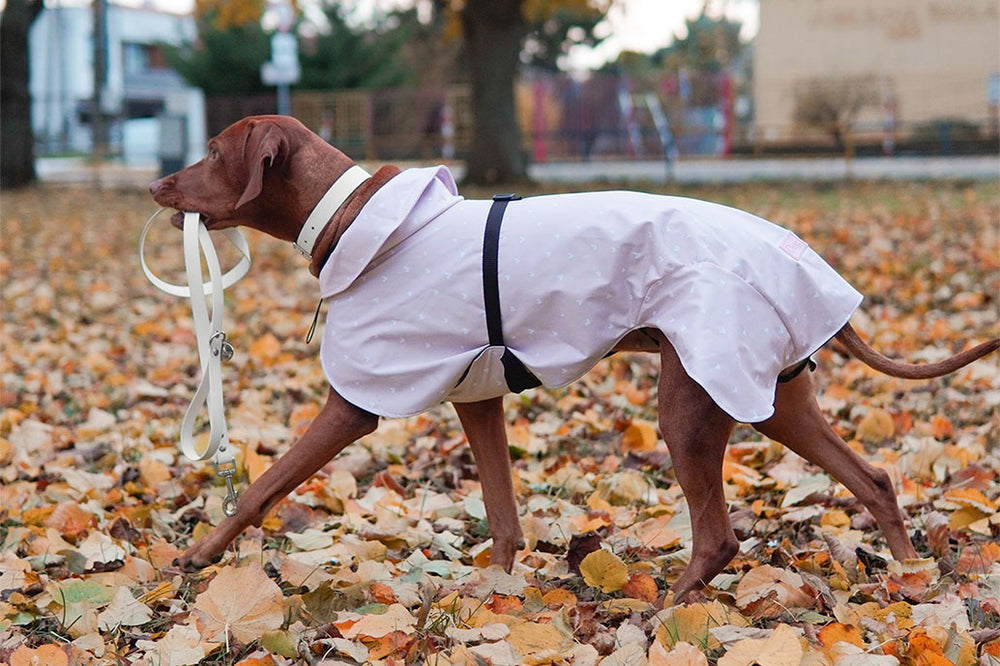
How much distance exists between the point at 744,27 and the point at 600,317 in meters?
64.1

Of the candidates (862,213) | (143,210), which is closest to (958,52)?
(862,213)

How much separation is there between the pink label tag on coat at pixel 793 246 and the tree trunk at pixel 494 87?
15.4m

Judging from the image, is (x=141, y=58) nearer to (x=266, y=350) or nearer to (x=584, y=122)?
(x=584, y=122)

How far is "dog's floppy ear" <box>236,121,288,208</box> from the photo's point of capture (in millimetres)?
→ 3164

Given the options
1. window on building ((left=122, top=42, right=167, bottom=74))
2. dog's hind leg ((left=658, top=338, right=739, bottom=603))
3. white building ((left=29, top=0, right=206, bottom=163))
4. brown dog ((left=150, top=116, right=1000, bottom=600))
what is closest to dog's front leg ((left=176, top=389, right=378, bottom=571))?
brown dog ((left=150, top=116, right=1000, bottom=600))

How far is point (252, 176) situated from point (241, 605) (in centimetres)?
116

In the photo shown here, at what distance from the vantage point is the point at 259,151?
10.5 ft

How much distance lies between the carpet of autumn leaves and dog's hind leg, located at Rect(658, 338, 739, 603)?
0.29ft

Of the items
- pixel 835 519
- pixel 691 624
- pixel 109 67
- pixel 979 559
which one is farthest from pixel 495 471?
pixel 109 67

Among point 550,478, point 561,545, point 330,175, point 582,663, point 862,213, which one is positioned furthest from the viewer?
point 862,213

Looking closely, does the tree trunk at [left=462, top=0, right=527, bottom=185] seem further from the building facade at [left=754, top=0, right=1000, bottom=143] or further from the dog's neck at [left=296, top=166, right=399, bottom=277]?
the dog's neck at [left=296, top=166, right=399, bottom=277]

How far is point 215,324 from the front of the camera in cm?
345

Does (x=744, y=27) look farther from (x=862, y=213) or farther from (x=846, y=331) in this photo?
(x=846, y=331)

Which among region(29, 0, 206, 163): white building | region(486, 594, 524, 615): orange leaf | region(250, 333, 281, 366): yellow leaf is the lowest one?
region(486, 594, 524, 615): orange leaf
